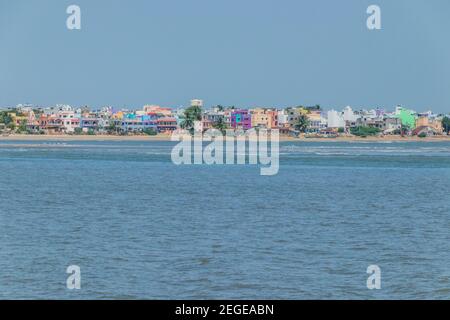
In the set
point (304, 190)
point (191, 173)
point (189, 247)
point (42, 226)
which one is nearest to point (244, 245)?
point (189, 247)

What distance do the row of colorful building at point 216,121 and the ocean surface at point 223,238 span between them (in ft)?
344

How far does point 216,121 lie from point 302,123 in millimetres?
13839

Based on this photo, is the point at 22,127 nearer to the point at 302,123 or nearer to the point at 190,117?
the point at 190,117

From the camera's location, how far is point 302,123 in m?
149

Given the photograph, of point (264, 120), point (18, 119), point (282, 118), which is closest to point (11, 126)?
point (18, 119)

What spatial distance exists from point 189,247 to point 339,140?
127 m

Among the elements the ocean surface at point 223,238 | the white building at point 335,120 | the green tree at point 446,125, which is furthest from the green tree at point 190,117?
the ocean surface at point 223,238

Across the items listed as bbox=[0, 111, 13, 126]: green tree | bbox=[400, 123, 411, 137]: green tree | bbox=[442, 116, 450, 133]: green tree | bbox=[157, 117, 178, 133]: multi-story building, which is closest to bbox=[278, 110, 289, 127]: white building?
bbox=[157, 117, 178, 133]: multi-story building

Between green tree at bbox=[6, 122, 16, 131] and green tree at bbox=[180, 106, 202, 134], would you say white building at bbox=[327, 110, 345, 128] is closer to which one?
green tree at bbox=[180, 106, 202, 134]

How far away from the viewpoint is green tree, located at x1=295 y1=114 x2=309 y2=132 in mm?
148625

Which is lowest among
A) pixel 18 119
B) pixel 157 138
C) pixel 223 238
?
pixel 157 138

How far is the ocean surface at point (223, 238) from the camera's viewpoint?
50.2ft

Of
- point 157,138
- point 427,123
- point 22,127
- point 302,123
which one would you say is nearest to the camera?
point 157,138

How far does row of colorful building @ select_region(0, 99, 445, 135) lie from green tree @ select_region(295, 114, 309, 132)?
16 centimetres
